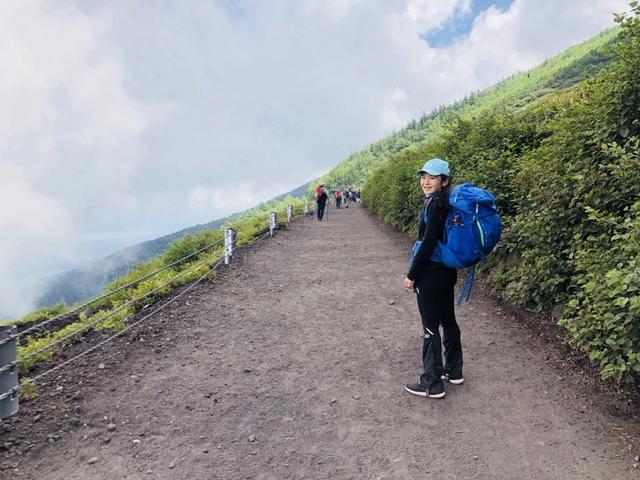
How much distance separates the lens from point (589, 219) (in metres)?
3.70

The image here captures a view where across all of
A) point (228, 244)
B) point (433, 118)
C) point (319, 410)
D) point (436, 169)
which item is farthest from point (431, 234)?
point (433, 118)

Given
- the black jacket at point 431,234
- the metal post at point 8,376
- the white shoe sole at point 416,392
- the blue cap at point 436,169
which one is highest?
the blue cap at point 436,169

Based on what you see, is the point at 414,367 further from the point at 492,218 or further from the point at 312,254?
the point at 312,254

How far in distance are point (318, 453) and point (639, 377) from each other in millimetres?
2714

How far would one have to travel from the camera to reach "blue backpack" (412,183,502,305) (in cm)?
342

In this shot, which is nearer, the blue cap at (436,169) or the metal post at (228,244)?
the blue cap at (436,169)

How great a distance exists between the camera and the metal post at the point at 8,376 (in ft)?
10.3

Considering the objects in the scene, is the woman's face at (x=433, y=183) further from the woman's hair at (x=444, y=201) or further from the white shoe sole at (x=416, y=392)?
the white shoe sole at (x=416, y=392)

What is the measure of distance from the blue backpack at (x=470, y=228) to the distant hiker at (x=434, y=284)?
0.10 meters

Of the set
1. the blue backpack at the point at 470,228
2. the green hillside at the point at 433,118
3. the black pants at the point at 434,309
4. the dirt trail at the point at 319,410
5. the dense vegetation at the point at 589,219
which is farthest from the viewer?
the green hillside at the point at 433,118

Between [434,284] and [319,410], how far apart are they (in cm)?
151

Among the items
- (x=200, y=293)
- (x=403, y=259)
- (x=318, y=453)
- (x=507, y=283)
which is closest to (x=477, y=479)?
(x=318, y=453)

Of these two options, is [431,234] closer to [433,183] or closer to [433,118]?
[433,183]

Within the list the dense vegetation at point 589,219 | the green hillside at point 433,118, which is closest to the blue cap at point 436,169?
the dense vegetation at point 589,219
